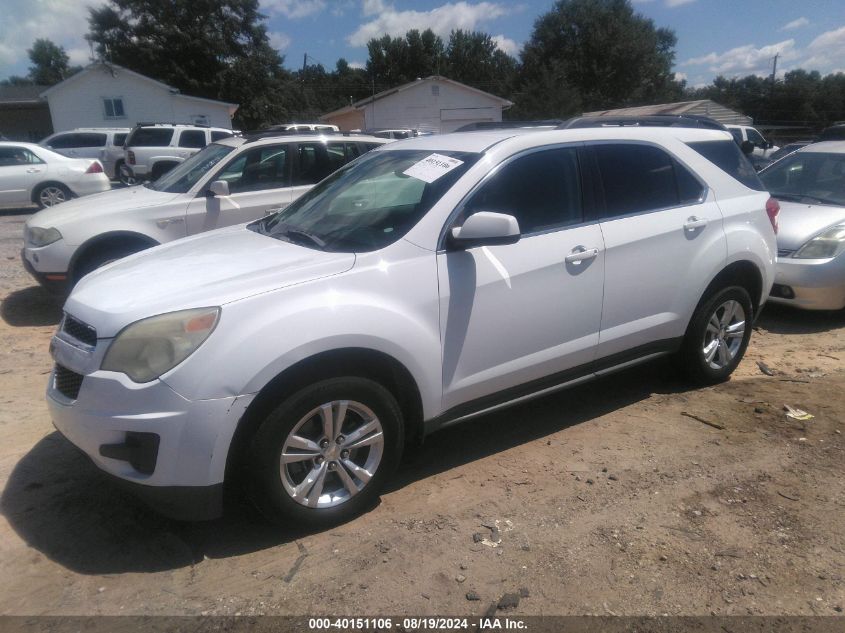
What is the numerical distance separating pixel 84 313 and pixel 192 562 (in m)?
1.22

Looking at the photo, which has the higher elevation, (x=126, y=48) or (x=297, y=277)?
(x=126, y=48)

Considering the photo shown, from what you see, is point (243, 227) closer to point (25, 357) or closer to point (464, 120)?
point (25, 357)

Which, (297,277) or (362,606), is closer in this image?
(362,606)

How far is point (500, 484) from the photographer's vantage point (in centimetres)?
353

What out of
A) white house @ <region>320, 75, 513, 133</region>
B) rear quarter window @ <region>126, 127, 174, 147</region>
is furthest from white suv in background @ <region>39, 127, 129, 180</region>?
white house @ <region>320, 75, 513, 133</region>

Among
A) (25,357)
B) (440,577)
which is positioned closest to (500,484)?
(440,577)

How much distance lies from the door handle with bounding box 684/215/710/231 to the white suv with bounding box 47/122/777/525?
11mm

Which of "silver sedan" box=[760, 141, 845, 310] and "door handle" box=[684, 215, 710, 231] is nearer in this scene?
"door handle" box=[684, 215, 710, 231]

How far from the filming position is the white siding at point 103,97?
3375cm

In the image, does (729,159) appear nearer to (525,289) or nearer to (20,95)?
(525,289)

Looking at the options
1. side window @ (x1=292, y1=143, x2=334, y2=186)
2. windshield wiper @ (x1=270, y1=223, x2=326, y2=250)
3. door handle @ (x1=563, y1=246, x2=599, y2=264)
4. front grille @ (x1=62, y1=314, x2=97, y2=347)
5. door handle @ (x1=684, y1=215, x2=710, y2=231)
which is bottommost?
front grille @ (x1=62, y1=314, x2=97, y2=347)

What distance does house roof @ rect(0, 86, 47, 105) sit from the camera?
38906 millimetres

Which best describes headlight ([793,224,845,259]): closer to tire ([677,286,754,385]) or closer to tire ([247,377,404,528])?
tire ([677,286,754,385])

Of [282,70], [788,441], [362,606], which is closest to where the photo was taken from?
[362,606]
